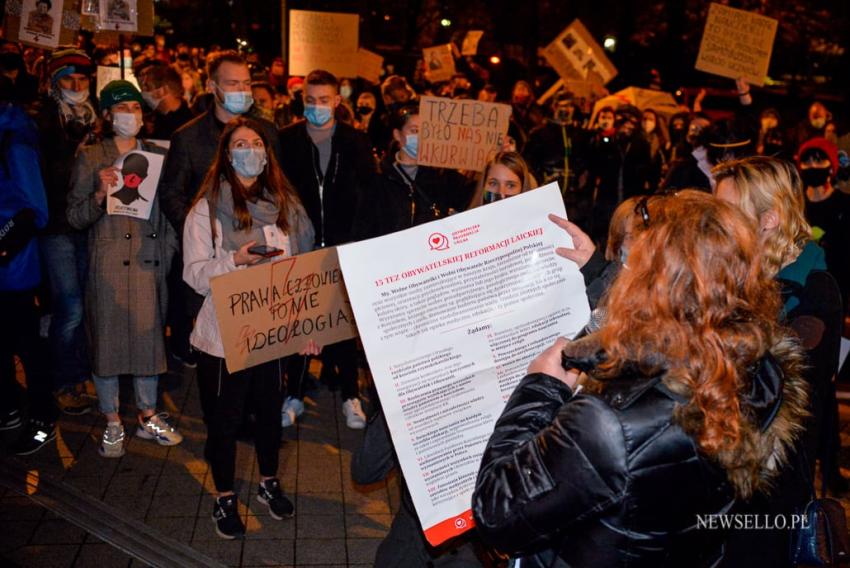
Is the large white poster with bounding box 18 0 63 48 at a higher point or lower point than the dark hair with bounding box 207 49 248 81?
higher

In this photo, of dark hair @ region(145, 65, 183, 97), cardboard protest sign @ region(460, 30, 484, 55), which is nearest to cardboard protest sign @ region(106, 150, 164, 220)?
dark hair @ region(145, 65, 183, 97)

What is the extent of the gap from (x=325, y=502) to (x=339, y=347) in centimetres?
131

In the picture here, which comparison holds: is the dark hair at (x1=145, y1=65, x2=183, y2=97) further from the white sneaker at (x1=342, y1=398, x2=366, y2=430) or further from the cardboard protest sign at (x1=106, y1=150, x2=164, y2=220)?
the white sneaker at (x1=342, y1=398, x2=366, y2=430)

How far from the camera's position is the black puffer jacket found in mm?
1811

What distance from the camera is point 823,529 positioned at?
261cm

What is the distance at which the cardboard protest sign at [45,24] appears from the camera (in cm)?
681

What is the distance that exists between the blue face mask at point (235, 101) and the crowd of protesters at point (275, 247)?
19 mm

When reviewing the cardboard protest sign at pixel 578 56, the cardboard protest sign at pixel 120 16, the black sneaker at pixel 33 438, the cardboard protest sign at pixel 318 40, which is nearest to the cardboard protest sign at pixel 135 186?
the black sneaker at pixel 33 438

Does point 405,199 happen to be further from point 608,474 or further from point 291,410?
point 608,474

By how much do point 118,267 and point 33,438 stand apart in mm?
1263

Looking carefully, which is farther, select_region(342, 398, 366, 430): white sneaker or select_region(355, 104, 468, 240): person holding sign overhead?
select_region(342, 398, 366, 430): white sneaker

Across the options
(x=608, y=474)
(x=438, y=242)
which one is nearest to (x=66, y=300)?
(x=438, y=242)

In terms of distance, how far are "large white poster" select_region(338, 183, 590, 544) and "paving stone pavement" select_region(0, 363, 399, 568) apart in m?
2.15

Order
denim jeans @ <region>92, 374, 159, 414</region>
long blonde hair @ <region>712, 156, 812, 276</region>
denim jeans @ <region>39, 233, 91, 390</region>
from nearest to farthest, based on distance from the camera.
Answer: long blonde hair @ <region>712, 156, 812, 276</region> < denim jeans @ <region>92, 374, 159, 414</region> < denim jeans @ <region>39, 233, 91, 390</region>
